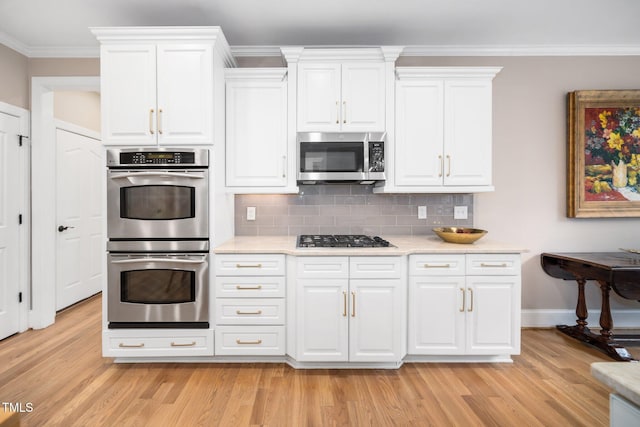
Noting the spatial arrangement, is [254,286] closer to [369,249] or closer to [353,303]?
[353,303]

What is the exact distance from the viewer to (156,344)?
2.57m

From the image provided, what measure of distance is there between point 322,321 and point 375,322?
1.25ft

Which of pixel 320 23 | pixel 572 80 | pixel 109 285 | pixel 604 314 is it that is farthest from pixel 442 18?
pixel 109 285

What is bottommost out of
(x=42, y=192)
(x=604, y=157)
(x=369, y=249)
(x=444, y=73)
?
(x=369, y=249)

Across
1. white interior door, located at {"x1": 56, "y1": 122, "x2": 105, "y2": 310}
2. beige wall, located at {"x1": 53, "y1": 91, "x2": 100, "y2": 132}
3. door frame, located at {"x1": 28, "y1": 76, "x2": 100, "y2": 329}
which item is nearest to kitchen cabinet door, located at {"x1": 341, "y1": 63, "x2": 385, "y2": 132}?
door frame, located at {"x1": 28, "y1": 76, "x2": 100, "y2": 329}

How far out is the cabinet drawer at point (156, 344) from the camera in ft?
8.39

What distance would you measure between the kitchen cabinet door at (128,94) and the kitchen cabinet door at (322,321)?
5.25 ft

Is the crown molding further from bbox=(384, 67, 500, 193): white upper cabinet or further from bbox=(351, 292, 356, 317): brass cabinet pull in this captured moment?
bbox=(351, 292, 356, 317): brass cabinet pull

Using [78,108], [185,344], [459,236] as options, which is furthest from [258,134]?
[78,108]

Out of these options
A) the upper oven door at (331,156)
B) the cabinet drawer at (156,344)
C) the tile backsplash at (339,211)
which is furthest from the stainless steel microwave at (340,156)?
the cabinet drawer at (156,344)

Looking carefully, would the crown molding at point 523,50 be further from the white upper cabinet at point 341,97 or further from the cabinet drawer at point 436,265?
the cabinet drawer at point 436,265

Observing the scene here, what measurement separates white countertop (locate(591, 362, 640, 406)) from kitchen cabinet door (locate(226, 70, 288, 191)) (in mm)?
2376

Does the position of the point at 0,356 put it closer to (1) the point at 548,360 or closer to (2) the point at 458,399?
(2) the point at 458,399

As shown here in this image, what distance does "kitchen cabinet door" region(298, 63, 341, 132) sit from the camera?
284cm
